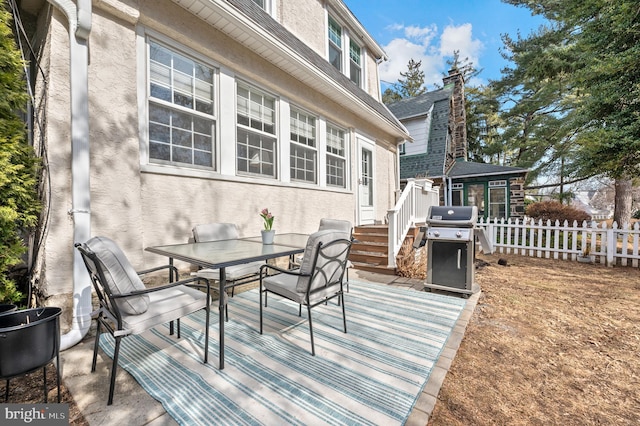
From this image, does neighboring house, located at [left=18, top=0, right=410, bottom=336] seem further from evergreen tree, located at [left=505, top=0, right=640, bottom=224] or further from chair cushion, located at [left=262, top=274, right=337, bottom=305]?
evergreen tree, located at [left=505, top=0, right=640, bottom=224]

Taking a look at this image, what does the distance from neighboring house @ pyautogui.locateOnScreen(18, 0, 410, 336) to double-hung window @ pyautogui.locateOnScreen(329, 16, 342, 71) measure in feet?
3.15

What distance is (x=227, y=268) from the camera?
349 cm

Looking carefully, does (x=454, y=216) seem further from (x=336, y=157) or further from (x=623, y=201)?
(x=623, y=201)

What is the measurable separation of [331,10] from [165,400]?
28.2ft

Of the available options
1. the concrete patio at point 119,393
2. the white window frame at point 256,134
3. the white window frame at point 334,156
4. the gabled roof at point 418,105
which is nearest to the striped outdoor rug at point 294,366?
the concrete patio at point 119,393

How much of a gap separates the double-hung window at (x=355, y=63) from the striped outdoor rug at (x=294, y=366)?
7154 millimetres

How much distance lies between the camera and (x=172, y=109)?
356 centimetres

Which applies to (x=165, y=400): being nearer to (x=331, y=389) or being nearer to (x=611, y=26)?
(x=331, y=389)

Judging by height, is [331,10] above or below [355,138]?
above

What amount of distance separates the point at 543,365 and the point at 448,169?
37.7 ft

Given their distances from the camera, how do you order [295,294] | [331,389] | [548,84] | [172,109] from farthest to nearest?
[548,84] < [172,109] < [295,294] < [331,389]

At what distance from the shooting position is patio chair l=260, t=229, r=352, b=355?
7.83 feet

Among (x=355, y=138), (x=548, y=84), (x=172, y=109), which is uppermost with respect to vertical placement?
(x=548, y=84)

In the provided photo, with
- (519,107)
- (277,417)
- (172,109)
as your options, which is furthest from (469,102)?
(277,417)
